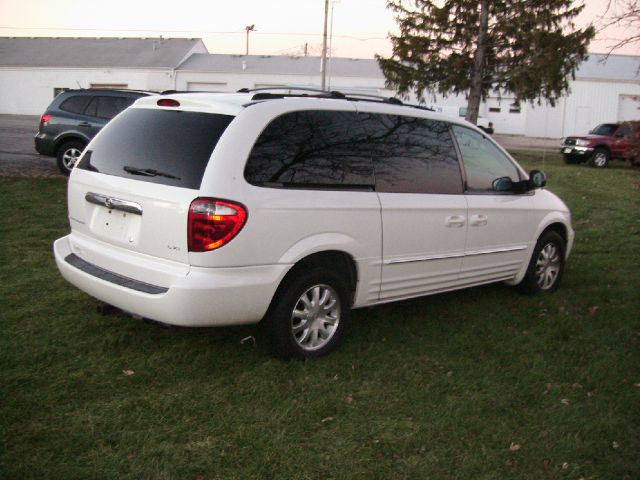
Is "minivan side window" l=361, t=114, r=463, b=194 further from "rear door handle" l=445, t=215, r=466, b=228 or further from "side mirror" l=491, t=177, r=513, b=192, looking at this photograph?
"side mirror" l=491, t=177, r=513, b=192

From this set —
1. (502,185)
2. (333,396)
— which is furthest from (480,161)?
(333,396)

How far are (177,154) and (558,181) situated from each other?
1414 cm

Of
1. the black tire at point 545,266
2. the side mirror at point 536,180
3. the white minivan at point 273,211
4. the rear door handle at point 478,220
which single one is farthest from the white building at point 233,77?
the white minivan at point 273,211

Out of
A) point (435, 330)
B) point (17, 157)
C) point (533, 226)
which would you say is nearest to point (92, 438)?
point (435, 330)

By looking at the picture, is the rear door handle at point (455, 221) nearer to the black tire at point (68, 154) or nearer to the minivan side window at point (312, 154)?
the minivan side window at point (312, 154)

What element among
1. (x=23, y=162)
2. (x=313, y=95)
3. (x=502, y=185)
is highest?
(x=313, y=95)

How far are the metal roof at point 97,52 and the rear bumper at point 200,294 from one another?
43.3 metres

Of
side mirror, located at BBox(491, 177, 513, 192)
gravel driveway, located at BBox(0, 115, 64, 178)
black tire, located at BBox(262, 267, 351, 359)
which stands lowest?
black tire, located at BBox(262, 267, 351, 359)

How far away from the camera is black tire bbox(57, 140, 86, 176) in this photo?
1277 cm

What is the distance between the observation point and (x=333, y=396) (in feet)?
13.3

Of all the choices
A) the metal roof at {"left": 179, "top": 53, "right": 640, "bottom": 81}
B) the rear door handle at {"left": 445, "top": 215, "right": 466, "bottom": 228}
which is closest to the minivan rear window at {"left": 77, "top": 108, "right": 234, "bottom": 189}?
the rear door handle at {"left": 445, "top": 215, "right": 466, "bottom": 228}

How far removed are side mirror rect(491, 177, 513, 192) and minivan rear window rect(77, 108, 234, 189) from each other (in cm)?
270

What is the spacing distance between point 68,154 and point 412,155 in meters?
9.56

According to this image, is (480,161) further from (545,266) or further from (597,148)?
(597,148)
